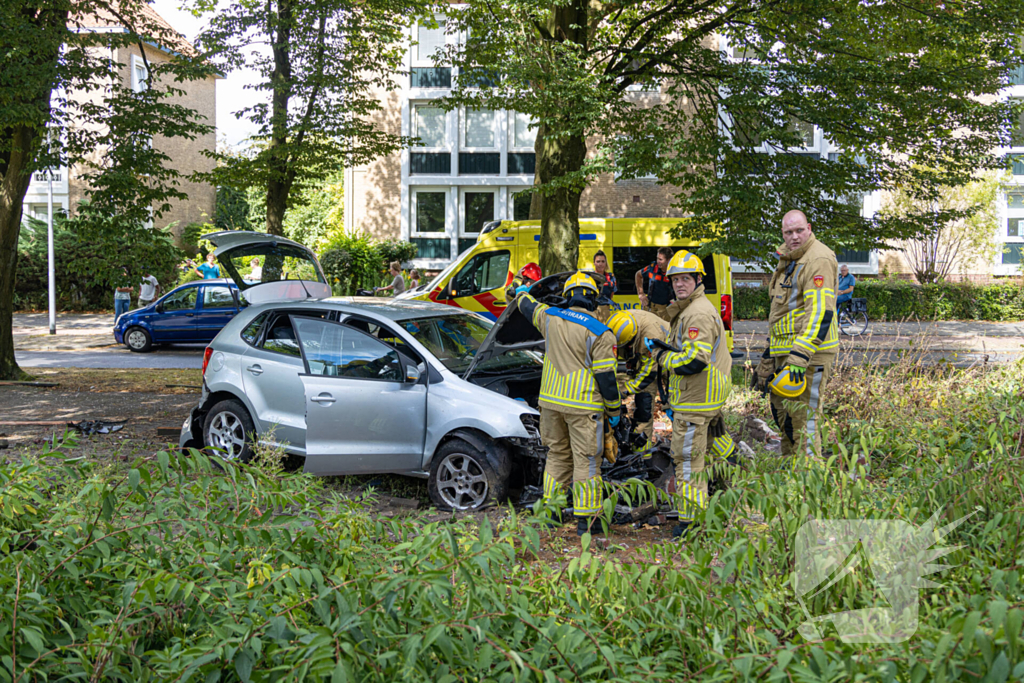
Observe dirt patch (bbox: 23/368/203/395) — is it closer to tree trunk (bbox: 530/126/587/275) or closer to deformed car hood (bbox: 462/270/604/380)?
tree trunk (bbox: 530/126/587/275)

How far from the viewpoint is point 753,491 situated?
11.7 ft

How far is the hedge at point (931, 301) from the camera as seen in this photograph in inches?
943

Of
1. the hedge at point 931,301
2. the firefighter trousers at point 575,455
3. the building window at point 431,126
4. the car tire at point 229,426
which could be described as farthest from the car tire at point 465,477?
the building window at point 431,126

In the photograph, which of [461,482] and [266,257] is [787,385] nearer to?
[461,482]

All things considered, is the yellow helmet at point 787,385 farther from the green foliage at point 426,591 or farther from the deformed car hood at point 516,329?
the green foliage at point 426,591

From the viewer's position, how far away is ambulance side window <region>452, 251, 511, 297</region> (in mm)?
13938

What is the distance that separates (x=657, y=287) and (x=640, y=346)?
0.52 m

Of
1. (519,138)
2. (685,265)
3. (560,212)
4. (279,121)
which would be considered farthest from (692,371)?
(519,138)

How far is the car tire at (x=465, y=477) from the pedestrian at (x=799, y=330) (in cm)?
210

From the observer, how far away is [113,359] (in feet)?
52.4

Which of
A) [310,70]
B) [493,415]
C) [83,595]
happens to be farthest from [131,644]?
[310,70]

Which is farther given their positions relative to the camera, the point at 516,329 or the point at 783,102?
the point at 783,102

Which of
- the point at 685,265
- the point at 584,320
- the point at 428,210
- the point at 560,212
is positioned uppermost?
the point at 428,210

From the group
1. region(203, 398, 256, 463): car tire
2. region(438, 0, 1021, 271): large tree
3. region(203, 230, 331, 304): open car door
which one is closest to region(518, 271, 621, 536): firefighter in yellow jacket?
region(203, 398, 256, 463): car tire
